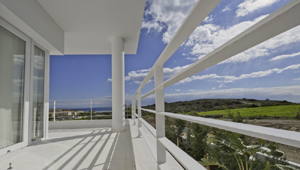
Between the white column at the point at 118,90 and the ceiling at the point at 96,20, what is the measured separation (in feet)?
1.92

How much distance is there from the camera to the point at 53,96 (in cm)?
1966

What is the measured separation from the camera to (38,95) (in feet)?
11.6

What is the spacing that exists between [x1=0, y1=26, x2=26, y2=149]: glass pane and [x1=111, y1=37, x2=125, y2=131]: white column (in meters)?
2.14

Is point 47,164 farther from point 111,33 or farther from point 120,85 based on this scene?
point 111,33

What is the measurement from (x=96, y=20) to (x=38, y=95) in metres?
2.06

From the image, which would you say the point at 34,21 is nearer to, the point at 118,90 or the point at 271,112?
the point at 118,90

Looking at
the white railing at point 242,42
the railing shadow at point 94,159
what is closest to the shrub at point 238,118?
the white railing at point 242,42

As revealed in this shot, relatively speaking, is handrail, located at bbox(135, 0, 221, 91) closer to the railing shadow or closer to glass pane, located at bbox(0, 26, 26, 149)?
the railing shadow

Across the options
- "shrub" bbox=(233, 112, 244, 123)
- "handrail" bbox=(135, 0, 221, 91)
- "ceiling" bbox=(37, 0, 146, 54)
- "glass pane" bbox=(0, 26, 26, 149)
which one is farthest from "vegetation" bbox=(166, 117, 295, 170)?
"ceiling" bbox=(37, 0, 146, 54)

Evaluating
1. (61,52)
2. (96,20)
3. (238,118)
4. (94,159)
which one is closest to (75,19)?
(96,20)

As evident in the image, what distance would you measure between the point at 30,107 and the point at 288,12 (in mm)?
3871

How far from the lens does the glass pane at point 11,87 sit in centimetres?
263

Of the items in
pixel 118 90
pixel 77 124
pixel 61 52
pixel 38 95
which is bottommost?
pixel 77 124

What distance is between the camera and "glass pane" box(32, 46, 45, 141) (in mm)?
3396
